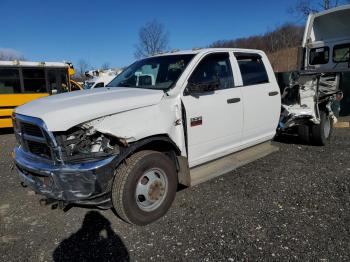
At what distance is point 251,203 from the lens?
4301mm

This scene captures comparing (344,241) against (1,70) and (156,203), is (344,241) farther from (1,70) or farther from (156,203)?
(1,70)

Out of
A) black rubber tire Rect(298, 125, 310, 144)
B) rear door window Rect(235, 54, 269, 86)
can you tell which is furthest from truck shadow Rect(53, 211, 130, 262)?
black rubber tire Rect(298, 125, 310, 144)

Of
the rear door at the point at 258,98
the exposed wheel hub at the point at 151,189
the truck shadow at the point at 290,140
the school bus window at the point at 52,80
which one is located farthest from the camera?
the school bus window at the point at 52,80

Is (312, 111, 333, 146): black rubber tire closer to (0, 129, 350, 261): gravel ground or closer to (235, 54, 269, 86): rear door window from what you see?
(0, 129, 350, 261): gravel ground

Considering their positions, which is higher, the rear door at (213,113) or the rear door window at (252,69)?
the rear door window at (252,69)

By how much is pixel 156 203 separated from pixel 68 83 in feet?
34.8

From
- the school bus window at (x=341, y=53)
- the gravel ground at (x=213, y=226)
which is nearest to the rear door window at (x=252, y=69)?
the gravel ground at (x=213, y=226)

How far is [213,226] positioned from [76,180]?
5.38 ft

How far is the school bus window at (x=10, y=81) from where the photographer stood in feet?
37.5

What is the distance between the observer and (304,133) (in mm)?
7027

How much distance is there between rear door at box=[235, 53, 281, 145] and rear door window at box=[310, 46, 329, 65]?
611cm

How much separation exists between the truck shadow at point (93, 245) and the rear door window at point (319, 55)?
967cm

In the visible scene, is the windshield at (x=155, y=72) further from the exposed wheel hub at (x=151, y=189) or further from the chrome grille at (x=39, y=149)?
the chrome grille at (x=39, y=149)

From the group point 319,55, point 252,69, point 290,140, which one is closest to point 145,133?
point 252,69
